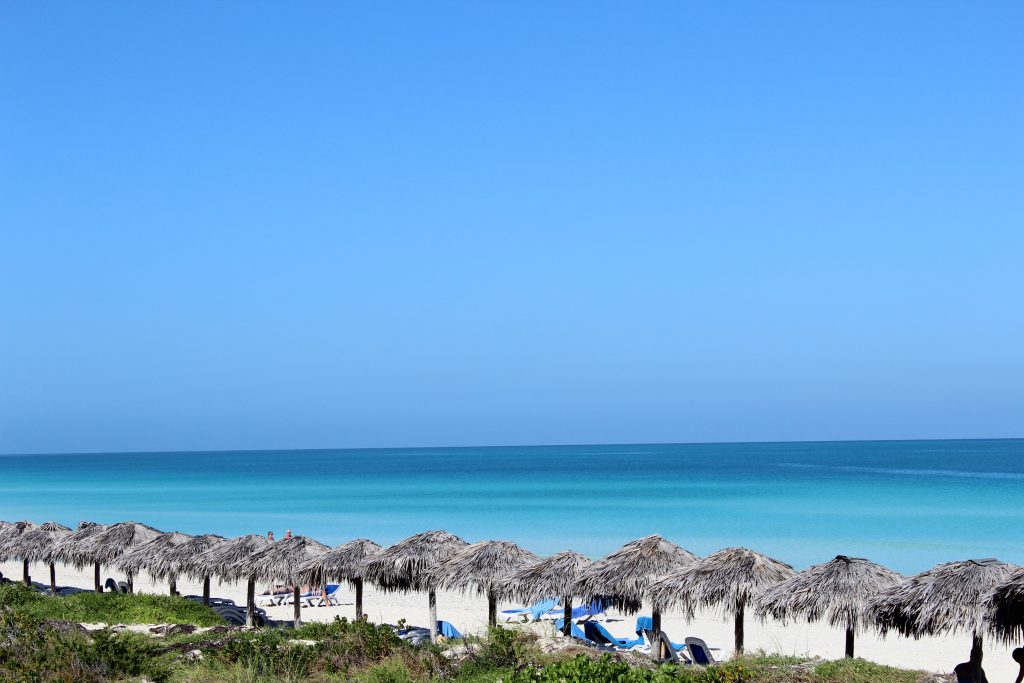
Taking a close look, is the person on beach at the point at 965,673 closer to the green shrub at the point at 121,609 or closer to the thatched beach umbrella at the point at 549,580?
the thatched beach umbrella at the point at 549,580

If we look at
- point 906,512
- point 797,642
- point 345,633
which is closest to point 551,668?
point 345,633

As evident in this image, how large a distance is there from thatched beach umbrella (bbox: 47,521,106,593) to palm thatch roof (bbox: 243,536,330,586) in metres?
5.12

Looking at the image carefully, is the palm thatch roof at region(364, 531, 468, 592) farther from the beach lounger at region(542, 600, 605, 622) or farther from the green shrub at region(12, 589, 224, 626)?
the beach lounger at region(542, 600, 605, 622)

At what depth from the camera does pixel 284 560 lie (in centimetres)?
1872

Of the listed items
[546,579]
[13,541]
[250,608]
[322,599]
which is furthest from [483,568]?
[13,541]

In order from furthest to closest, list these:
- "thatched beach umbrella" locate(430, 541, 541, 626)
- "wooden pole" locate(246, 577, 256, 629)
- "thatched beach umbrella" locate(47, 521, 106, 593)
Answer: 1. "thatched beach umbrella" locate(47, 521, 106, 593)
2. "wooden pole" locate(246, 577, 256, 629)
3. "thatched beach umbrella" locate(430, 541, 541, 626)

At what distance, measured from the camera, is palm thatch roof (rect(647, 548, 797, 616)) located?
14.3 metres

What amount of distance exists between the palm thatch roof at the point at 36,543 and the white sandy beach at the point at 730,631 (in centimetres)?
279

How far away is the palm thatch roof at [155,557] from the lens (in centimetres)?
2048

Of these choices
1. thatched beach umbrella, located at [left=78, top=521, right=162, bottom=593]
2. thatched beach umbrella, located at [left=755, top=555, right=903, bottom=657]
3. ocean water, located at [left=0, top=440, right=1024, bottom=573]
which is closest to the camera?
thatched beach umbrella, located at [left=755, top=555, right=903, bottom=657]

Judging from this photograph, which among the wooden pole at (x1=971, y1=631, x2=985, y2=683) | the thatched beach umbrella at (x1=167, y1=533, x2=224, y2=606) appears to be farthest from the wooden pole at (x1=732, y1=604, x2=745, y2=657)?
→ the thatched beach umbrella at (x1=167, y1=533, x2=224, y2=606)

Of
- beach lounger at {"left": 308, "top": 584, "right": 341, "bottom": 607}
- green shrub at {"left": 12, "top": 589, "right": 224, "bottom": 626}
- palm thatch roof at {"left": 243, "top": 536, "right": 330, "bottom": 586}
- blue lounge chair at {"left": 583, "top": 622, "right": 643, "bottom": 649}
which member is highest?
palm thatch roof at {"left": 243, "top": 536, "right": 330, "bottom": 586}

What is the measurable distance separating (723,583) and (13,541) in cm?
1754

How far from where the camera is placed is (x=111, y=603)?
59.2 ft
